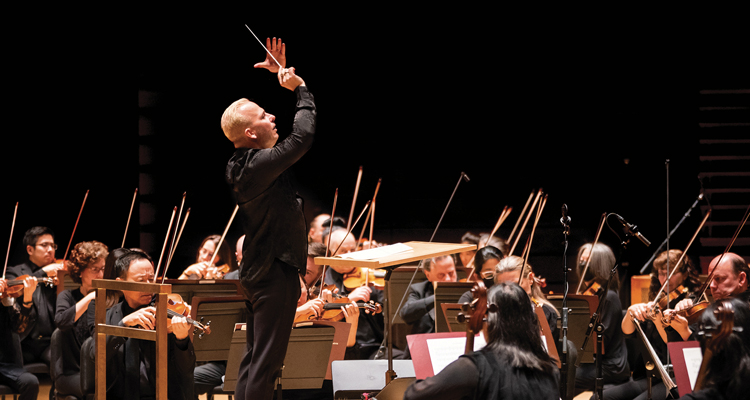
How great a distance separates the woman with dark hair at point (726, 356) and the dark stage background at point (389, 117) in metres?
4.80

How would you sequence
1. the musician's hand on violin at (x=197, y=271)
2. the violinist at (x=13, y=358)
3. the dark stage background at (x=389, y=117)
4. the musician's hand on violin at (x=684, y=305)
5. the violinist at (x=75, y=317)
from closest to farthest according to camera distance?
the musician's hand on violin at (x=684, y=305) → the violinist at (x=75, y=317) → the violinist at (x=13, y=358) → the musician's hand on violin at (x=197, y=271) → the dark stage background at (x=389, y=117)

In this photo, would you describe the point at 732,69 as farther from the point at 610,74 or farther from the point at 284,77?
the point at 284,77

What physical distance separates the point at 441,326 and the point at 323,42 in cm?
396

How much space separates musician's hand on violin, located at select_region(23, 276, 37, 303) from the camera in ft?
13.8

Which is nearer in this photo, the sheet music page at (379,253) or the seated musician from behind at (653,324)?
the sheet music page at (379,253)

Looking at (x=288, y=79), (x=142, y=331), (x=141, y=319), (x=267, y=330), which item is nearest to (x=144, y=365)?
(x=141, y=319)

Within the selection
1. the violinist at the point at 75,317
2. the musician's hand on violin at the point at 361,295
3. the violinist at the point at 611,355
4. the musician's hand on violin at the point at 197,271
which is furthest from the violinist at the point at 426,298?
the violinist at the point at 75,317

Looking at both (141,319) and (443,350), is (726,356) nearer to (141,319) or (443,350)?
(443,350)

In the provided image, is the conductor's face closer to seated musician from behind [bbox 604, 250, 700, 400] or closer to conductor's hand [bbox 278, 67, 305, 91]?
conductor's hand [bbox 278, 67, 305, 91]

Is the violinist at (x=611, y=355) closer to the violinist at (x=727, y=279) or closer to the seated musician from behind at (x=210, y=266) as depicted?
the violinist at (x=727, y=279)

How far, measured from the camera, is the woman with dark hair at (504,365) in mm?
1876

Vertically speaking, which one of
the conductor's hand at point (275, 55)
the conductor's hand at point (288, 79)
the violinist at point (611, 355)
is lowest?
the violinist at point (611, 355)

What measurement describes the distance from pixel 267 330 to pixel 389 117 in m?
5.20

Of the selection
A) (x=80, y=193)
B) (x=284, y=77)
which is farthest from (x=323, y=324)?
(x=80, y=193)
